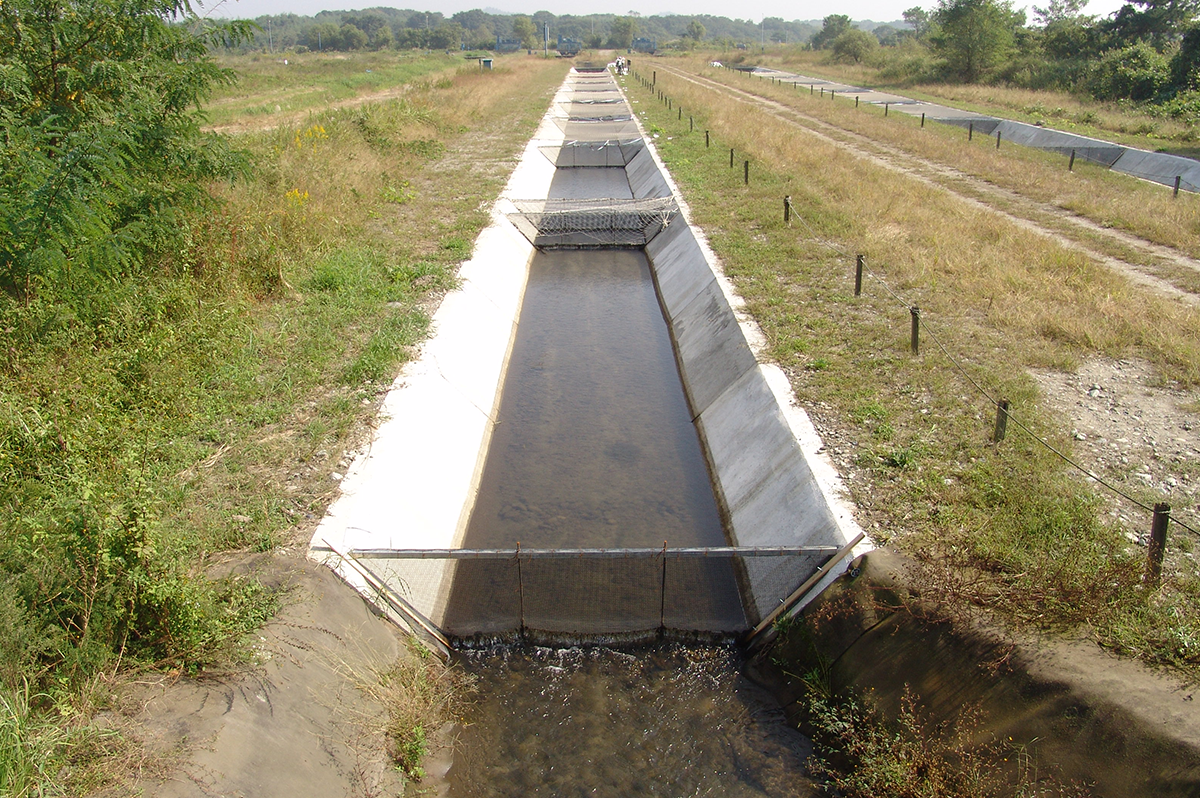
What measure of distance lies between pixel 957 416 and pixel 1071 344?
2.81 metres

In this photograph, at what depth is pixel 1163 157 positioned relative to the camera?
2272 cm

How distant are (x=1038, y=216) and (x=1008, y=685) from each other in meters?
13.9

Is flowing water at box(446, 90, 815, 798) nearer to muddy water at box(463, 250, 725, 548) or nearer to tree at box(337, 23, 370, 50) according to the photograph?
muddy water at box(463, 250, 725, 548)

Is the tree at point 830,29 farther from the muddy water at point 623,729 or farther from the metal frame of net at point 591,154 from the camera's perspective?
the muddy water at point 623,729

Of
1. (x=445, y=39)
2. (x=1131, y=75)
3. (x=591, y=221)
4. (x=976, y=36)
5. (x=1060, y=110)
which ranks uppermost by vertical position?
(x=445, y=39)

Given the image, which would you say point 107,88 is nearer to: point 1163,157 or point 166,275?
point 166,275

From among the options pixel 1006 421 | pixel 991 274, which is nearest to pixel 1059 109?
pixel 991 274

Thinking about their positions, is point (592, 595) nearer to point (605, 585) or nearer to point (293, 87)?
point (605, 585)

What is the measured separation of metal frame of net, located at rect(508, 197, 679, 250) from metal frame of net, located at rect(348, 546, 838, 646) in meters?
12.1

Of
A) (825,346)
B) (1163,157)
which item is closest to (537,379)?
(825,346)

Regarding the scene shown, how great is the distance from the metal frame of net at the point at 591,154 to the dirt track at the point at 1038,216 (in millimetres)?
6947

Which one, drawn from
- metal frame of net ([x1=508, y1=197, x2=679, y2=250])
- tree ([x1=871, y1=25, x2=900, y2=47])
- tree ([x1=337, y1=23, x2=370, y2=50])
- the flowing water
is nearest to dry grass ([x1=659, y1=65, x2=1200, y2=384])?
metal frame of net ([x1=508, y1=197, x2=679, y2=250])

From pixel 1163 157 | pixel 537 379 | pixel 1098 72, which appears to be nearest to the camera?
pixel 537 379

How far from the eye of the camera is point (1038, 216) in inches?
624
